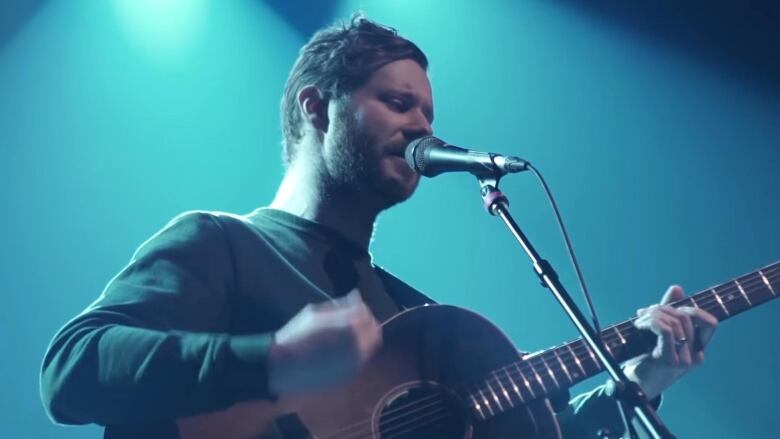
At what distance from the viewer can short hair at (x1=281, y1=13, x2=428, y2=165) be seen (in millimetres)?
2252

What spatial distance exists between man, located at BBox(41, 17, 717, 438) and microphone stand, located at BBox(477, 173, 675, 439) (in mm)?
312

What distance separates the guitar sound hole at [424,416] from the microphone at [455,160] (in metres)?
0.44

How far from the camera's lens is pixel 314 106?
7.61 feet

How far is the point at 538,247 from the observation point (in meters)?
3.13

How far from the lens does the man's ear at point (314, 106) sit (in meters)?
2.29

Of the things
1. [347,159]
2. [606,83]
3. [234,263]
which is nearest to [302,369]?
[234,263]

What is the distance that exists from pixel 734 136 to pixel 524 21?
0.98 meters

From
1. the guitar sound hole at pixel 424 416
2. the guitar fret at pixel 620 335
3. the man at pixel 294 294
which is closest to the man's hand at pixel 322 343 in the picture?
the man at pixel 294 294

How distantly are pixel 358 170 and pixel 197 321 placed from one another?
0.64 m

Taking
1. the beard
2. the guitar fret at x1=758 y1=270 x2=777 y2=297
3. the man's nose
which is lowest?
the guitar fret at x1=758 y1=270 x2=777 y2=297

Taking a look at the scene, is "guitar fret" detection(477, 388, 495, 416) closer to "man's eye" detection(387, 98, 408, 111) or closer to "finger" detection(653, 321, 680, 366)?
"finger" detection(653, 321, 680, 366)

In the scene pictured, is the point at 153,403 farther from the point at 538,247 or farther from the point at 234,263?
the point at 538,247

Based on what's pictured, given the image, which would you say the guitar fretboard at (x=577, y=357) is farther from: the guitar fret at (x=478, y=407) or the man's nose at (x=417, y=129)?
the man's nose at (x=417, y=129)

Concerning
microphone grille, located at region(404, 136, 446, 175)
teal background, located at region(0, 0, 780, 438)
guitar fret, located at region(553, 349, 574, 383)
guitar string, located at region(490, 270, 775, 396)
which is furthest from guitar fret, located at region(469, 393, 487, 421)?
teal background, located at region(0, 0, 780, 438)
